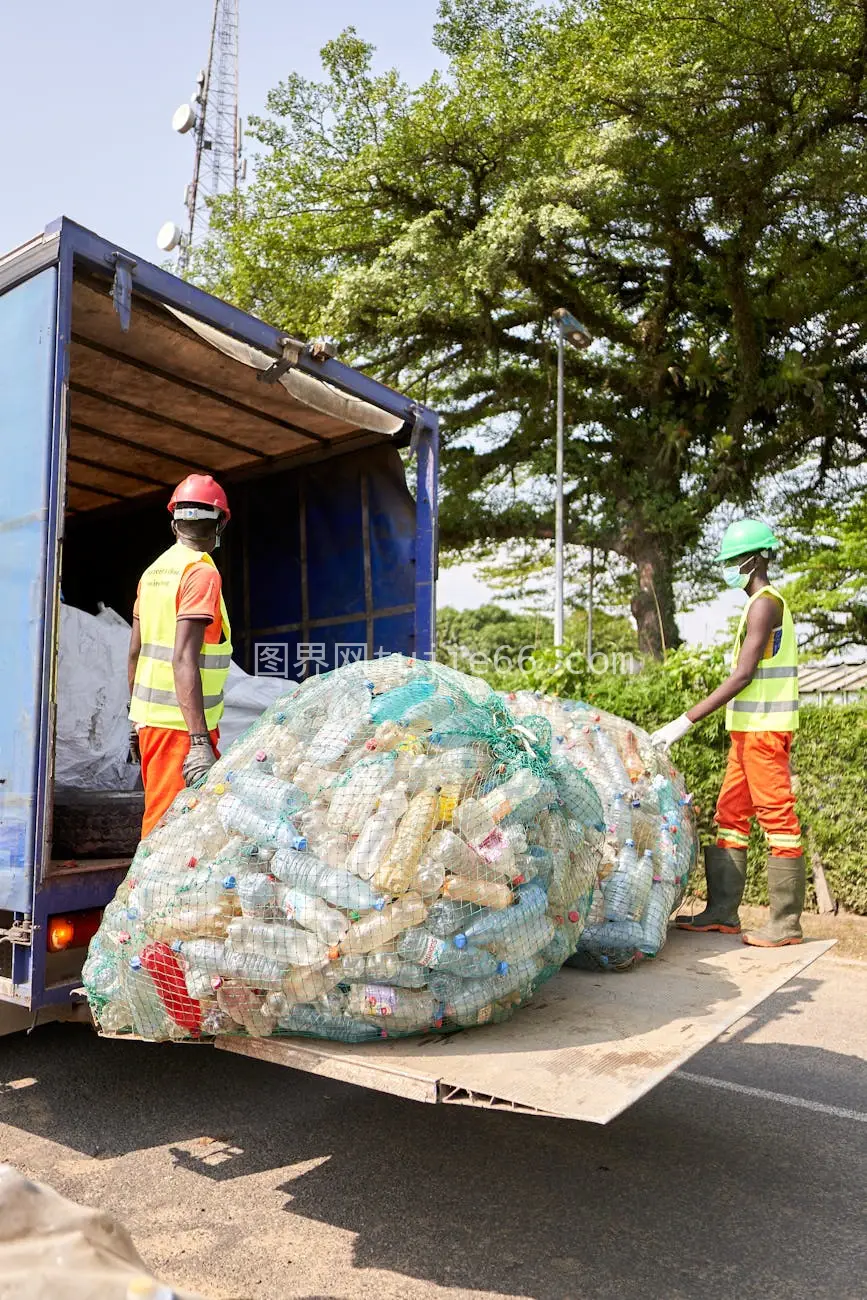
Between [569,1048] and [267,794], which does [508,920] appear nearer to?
[569,1048]

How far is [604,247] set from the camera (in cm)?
1956

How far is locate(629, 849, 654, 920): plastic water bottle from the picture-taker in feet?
12.5

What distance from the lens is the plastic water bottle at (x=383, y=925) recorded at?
8.82 feet

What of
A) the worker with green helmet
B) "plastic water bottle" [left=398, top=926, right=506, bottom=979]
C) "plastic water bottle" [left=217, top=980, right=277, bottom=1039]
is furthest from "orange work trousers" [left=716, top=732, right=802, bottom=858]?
"plastic water bottle" [left=217, top=980, right=277, bottom=1039]

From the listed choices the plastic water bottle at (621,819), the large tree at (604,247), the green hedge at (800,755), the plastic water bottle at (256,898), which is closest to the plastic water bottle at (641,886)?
the plastic water bottle at (621,819)

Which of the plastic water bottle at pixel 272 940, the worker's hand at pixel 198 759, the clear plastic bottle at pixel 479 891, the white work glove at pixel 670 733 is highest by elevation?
the white work glove at pixel 670 733

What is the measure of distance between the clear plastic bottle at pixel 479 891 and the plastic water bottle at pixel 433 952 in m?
0.12

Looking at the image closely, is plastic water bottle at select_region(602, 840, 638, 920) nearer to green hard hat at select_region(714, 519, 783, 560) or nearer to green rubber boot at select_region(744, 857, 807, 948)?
green rubber boot at select_region(744, 857, 807, 948)

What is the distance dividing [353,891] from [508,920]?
44cm

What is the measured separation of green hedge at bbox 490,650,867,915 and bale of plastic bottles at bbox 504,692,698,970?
286 centimetres

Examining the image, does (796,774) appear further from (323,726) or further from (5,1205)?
(5,1205)

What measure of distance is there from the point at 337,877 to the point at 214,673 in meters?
1.62

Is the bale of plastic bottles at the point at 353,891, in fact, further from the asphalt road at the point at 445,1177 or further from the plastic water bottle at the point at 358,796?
the asphalt road at the point at 445,1177

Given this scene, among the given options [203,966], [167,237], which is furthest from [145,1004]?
[167,237]
